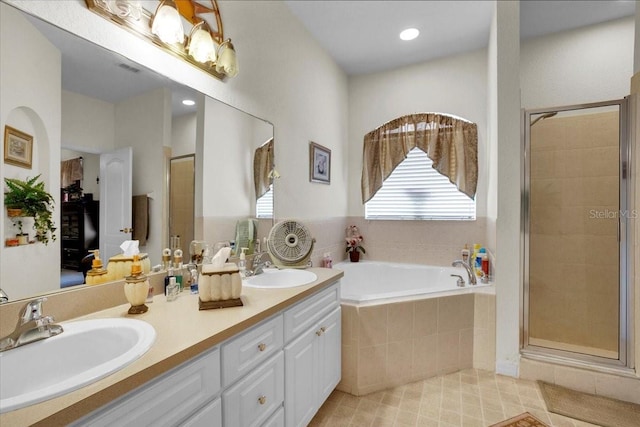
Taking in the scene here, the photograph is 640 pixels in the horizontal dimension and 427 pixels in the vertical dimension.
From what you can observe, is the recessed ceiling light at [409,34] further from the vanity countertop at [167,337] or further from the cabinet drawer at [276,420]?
the cabinet drawer at [276,420]

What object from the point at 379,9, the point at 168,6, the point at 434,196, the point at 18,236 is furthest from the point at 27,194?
the point at 434,196

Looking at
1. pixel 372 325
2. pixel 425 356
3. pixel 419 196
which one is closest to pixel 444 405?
pixel 425 356

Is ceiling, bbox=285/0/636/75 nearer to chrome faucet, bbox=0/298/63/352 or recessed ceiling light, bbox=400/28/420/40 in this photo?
recessed ceiling light, bbox=400/28/420/40

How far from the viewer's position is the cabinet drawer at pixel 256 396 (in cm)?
105

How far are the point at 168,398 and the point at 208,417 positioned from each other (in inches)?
7.5

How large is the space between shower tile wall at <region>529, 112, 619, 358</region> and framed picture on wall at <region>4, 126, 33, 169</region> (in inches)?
126

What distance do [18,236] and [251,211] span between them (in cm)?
122

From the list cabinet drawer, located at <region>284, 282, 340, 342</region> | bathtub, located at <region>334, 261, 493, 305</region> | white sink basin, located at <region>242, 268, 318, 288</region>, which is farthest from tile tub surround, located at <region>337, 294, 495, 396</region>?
bathtub, located at <region>334, 261, 493, 305</region>

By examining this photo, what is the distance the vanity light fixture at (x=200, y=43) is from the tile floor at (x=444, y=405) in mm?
2084

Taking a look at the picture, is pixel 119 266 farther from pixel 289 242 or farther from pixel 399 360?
pixel 399 360

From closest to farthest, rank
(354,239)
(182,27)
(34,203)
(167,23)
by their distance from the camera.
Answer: (34,203), (167,23), (182,27), (354,239)

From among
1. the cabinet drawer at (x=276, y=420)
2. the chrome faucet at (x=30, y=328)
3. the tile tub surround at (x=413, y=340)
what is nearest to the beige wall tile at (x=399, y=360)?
the tile tub surround at (x=413, y=340)

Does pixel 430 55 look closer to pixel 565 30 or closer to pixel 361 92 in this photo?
pixel 361 92

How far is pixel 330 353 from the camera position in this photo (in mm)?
1831
